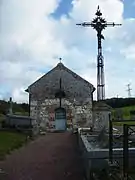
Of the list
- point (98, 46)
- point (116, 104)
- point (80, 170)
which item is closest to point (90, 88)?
point (98, 46)

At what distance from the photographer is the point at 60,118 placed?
5366 centimetres

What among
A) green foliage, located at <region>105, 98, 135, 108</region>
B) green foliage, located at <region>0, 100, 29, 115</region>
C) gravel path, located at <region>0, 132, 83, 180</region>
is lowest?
gravel path, located at <region>0, 132, 83, 180</region>

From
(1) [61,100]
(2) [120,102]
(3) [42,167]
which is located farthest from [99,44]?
(3) [42,167]

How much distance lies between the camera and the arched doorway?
53.5 metres

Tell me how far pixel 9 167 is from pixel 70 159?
11.5 ft

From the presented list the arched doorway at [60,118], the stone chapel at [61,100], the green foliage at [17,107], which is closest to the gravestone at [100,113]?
the stone chapel at [61,100]

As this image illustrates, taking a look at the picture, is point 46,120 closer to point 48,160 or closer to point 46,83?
point 46,83

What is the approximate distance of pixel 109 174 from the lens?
1002cm

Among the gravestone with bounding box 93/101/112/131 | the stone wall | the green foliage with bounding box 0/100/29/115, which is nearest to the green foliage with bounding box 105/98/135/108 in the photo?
the green foliage with bounding box 0/100/29/115

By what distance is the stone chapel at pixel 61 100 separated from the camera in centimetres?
5334

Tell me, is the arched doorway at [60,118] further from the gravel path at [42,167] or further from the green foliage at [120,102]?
the gravel path at [42,167]

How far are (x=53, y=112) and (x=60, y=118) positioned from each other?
1180mm

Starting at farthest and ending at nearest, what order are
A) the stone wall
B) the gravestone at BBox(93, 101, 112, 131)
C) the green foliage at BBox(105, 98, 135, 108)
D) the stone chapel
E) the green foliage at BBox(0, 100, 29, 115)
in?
the green foliage at BBox(105, 98, 135, 108)
the green foliage at BBox(0, 100, 29, 115)
the stone chapel
the stone wall
the gravestone at BBox(93, 101, 112, 131)

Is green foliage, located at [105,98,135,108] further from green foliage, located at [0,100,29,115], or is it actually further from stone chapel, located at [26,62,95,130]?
stone chapel, located at [26,62,95,130]
